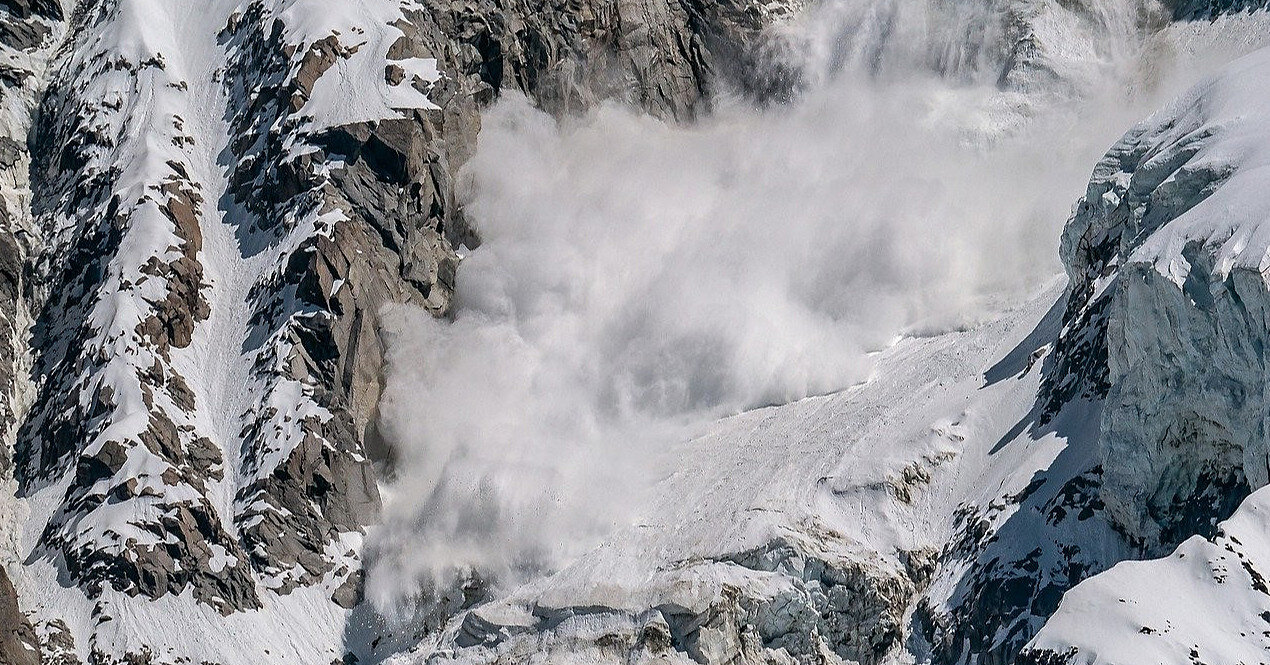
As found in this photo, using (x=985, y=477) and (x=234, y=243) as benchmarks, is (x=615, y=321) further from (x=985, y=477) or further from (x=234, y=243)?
(x=985, y=477)

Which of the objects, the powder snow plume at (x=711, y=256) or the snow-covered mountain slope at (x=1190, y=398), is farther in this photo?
the powder snow plume at (x=711, y=256)

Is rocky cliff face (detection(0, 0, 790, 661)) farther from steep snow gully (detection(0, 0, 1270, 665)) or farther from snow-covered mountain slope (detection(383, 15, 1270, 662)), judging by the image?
snow-covered mountain slope (detection(383, 15, 1270, 662))

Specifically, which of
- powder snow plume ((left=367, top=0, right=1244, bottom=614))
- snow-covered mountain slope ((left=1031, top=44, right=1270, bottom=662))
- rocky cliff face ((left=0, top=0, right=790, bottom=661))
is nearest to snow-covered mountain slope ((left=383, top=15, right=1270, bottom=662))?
Result: snow-covered mountain slope ((left=1031, top=44, right=1270, bottom=662))

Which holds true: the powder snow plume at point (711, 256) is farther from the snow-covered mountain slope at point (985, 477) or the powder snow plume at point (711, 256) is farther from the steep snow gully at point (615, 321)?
the snow-covered mountain slope at point (985, 477)

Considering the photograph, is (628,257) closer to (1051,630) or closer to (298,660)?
(298,660)

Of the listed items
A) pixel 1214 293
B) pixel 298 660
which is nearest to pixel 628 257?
pixel 298 660

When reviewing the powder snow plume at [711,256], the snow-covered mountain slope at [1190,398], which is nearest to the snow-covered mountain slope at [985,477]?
the snow-covered mountain slope at [1190,398]
